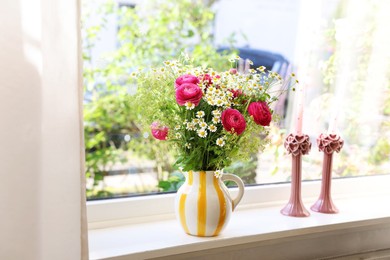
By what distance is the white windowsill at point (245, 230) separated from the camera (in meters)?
1.48

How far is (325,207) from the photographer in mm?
1917

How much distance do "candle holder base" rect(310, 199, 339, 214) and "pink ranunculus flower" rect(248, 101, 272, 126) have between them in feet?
1.89

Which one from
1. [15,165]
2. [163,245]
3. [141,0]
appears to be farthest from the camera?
[141,0]

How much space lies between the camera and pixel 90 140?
78.5 inches

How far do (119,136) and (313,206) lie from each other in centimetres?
71

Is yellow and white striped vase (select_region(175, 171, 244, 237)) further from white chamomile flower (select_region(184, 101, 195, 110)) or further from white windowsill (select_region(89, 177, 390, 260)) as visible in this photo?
white chamomile flower (select_region(184, 101, 195, 110))

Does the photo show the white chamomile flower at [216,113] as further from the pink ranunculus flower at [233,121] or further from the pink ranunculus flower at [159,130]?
the pink ranunculus flower at [159,130]

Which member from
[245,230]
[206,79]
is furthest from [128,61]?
[245,230]

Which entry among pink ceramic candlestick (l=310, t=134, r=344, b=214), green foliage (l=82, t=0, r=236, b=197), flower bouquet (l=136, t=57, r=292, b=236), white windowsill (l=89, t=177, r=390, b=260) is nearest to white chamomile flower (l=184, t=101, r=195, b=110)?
flower bouquet (l=136, t=57, r=292, b=236)

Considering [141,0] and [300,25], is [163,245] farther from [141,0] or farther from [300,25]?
[300,25]

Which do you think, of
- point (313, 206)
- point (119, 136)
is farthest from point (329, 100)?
point (119, 136)

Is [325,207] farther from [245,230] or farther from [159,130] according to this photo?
[159,130]

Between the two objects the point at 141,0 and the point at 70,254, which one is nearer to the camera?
the point at 70,254

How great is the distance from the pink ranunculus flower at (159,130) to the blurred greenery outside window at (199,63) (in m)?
0.33
